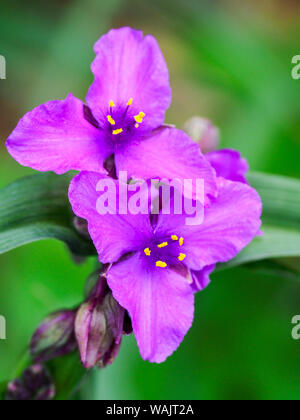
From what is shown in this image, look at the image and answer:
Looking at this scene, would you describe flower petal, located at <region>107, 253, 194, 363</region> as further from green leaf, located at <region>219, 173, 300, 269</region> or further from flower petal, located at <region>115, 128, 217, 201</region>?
green leaf, located at <region>219, 173, 300, 269</region>

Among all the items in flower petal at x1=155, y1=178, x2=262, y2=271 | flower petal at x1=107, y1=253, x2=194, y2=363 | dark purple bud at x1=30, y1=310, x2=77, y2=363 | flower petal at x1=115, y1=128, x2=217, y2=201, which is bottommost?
dark purple bud at x1=30, y1=310, x2=77, y2=363

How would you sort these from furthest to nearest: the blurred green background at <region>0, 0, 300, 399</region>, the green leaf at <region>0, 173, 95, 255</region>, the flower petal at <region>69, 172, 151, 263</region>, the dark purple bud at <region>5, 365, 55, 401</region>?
1. the blurred green background at <region>0, 0, 300, 399</region>
2. the dark purple bud at <region>5, 365, 55, 401</region>
3. the green leaf at <region>0, 173, 95, 255</region>
4. the flower petal at <region>69, 172, 151, 263</region>

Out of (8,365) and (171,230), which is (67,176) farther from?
(8,365)

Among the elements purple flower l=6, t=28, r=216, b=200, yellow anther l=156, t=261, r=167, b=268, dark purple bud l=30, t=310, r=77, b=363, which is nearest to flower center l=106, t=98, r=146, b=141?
purple flower l=6, t=28, r=216, b=200

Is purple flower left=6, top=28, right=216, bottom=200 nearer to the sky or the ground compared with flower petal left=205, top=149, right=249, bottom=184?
nearer to the sky

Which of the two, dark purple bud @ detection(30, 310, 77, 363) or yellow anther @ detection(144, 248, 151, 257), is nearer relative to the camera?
yellow anther @ detection(144, 248, 151, 257)

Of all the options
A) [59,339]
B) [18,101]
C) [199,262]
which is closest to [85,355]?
[59,339]

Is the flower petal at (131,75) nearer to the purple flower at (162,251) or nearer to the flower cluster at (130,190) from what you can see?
the flower cluster at (130,190)

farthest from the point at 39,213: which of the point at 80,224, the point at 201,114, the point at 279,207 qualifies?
the point at 201,114

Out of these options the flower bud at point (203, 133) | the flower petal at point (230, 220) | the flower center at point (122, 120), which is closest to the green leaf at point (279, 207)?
the flower bud at point (203, 133)
